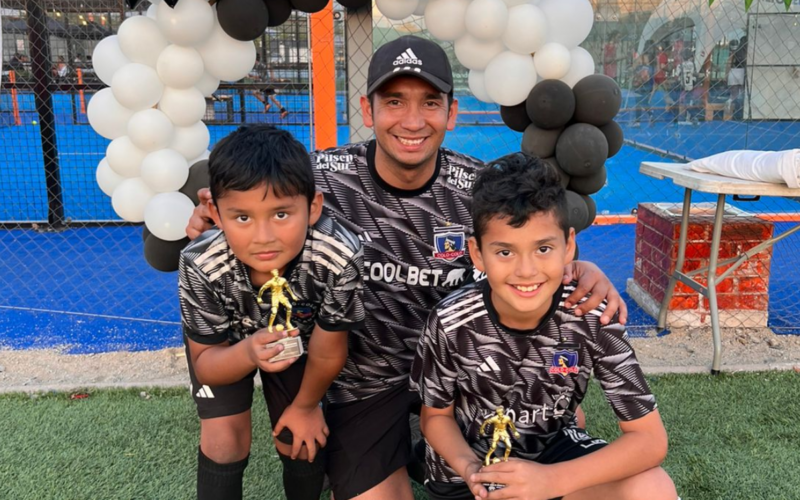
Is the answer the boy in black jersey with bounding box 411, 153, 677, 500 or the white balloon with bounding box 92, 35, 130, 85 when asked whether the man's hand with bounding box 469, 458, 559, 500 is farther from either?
the white balloon with bounding box 92, 35, 130, 85

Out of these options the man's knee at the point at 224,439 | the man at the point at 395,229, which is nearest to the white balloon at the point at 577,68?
the man at the point at 395,229

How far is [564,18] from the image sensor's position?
3.19 metres

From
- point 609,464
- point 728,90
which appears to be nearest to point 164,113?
point 609,464

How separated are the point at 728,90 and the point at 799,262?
20.5ft

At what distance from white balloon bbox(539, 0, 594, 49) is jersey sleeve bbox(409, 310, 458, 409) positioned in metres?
1.80

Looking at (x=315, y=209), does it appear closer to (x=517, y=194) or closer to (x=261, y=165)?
(x=261, y=165)

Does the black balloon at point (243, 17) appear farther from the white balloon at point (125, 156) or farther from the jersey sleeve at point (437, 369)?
the jersey sleeve at point (437, 369)

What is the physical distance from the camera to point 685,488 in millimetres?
2574

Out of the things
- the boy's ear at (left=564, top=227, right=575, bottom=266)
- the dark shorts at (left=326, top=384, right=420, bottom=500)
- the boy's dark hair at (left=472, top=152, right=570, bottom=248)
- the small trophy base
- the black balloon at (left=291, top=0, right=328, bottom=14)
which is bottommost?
the dark shorts at (left=326, top=384, right=420, bottom=500)

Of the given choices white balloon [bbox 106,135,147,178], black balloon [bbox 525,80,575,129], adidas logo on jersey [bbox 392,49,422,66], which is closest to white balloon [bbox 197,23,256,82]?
white balloon [bbox 106,135,147,178]

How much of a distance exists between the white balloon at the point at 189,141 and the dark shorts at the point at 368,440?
151 cm

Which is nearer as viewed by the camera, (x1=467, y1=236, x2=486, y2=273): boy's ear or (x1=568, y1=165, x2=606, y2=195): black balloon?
(x1=467, y1=236, x2=486, y2=273): boy's ear

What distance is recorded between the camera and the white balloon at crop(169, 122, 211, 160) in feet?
10.7

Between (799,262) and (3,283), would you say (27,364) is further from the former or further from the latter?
(799,262)
